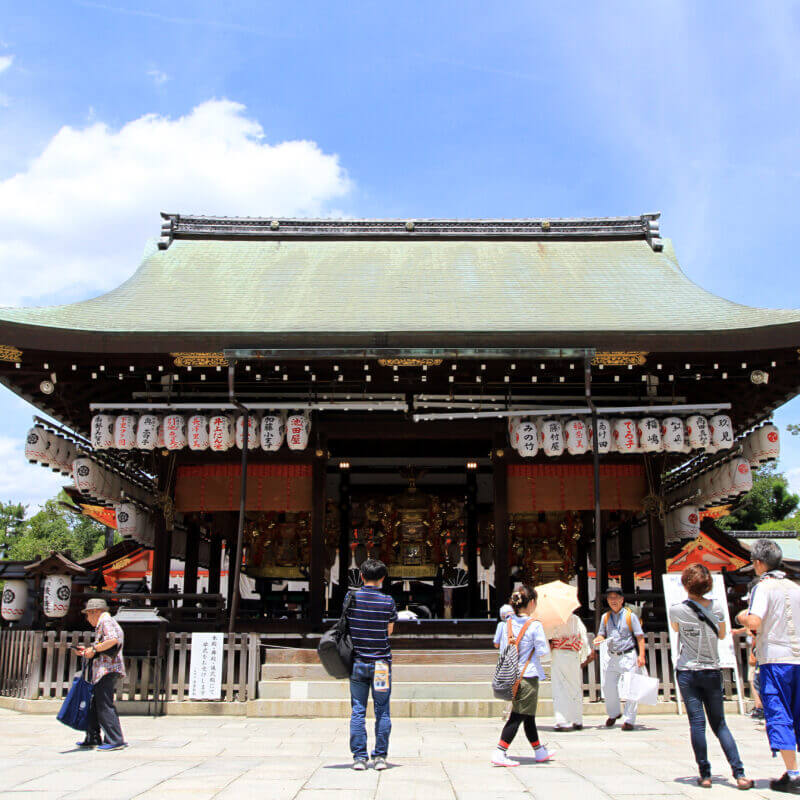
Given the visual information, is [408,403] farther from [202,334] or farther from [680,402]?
[680,402]

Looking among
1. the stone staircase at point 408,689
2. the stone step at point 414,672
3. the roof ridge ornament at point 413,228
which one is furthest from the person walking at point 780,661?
the roof ridge ornament at point 413,228

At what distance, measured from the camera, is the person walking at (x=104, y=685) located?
292 inches

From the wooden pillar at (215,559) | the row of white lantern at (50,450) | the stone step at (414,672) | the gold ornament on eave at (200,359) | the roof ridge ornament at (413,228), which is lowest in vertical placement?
the stone step at (414,672)

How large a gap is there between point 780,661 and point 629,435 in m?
7.07

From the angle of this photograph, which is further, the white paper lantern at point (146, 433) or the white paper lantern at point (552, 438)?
the white paper lantern at point (552, 438)

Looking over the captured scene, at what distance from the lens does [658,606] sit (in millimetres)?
12586

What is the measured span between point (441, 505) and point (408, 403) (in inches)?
190

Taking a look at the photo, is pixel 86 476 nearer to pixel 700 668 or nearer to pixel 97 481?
pixel 97 481

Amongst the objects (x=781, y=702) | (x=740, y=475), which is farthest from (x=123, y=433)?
(x=781, y=702)

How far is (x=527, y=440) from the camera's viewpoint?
12.7 metres

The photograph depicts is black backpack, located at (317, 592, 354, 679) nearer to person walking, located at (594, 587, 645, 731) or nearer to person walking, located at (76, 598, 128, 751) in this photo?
person walking, located at (76, 598, 128, 751)

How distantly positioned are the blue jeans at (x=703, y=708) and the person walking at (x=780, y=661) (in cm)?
29

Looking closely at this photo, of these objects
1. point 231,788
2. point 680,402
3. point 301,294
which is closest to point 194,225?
point 301,294

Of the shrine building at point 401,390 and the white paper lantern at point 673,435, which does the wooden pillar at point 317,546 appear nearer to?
the shrine building at point 401,390
